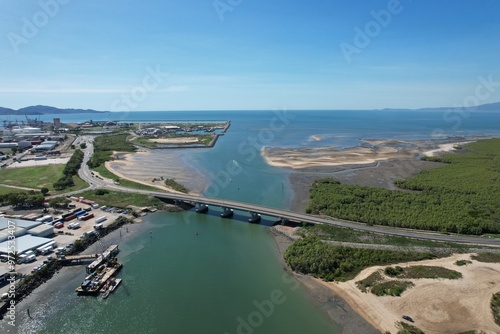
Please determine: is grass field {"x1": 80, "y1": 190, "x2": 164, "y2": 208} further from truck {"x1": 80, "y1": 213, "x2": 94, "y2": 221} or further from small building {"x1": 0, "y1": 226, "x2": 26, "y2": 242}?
small building {"x1": 0, "y1": 226, "x2": 26, "y2": 242}

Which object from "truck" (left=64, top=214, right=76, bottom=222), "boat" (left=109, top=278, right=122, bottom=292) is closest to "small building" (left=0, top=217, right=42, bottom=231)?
"truck" (left=64, top=214, right=76, bottom=222)

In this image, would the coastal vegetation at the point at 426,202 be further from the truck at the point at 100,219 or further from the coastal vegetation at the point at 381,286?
the truck at the point at 100,219

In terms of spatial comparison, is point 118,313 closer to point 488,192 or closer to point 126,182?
point 126,182

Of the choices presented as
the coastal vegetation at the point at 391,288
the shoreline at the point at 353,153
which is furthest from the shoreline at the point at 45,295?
the shoreline at the point at 353,153

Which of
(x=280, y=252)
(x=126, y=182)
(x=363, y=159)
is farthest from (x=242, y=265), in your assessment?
(x=363, y=159)

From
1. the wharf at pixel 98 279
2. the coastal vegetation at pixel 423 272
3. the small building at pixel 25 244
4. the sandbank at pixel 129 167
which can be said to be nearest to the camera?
the wharf at pixel 98 279

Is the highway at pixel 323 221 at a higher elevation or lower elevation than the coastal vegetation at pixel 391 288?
higher

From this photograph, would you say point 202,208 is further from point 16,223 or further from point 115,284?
point 16,223
